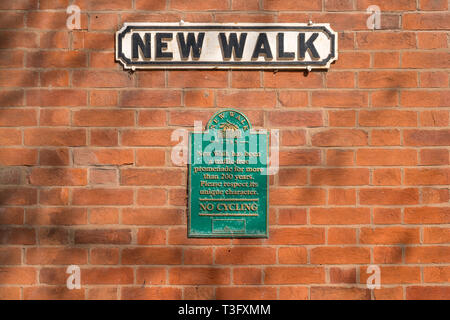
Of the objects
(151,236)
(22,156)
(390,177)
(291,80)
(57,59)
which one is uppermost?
(57,59)

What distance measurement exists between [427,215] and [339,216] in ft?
1.65

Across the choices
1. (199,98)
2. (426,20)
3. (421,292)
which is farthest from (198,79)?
(421,292)

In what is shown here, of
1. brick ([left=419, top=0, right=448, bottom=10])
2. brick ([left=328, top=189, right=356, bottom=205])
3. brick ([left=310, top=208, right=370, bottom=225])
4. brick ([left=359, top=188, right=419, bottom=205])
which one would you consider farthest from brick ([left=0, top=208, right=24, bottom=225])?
brick ([left=419, top=0, right=448, bottom=10])

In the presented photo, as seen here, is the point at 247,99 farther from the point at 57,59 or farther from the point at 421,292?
the point at 421,292

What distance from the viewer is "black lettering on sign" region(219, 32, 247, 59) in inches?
93.7

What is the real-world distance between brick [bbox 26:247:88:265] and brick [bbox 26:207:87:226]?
0.15 m

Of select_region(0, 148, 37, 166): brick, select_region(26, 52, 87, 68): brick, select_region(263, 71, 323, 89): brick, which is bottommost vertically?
select_region(0, 148, 37, 166): brick

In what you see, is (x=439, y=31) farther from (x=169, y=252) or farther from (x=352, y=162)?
(x=169, y=252)

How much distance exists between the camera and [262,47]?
7.81 ft

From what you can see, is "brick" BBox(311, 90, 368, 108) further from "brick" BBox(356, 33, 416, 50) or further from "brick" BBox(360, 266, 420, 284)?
"brick" BBox(360, 266, 420, 284)

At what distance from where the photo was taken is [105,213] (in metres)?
2.37

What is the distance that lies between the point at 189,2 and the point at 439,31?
4.79ft
